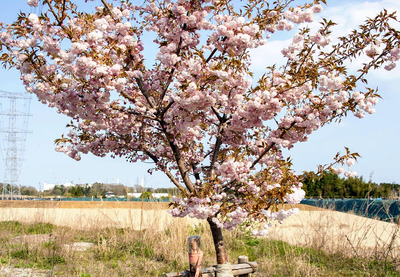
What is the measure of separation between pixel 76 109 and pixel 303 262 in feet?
11.1

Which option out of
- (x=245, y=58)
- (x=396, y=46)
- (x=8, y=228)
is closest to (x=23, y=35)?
(x=245, y=58)

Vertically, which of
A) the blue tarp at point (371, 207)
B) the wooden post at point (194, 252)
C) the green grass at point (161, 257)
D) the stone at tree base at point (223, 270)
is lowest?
the green grass at point (161, 257)

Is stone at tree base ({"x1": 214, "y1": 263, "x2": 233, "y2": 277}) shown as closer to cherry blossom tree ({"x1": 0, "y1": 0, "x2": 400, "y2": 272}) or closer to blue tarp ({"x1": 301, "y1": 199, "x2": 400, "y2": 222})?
cherry blossom tree ({"x1": 0, "y1": 0, "x2": 400, "y2": 272})

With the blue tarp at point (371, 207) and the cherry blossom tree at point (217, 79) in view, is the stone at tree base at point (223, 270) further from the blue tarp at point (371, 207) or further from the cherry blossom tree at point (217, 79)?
the blue tarp at point (371, 207)

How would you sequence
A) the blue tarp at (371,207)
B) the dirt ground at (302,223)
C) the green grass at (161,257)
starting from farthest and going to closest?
the blue tarp at (371,207)
the dirt ground at (302,223)
the green grass at (161,257)

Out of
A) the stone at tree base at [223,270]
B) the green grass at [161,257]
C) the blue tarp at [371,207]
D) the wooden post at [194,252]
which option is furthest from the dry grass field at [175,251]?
the wooden post at [194,252]

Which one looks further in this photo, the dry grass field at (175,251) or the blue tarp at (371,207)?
the blue tarp at (371,207)

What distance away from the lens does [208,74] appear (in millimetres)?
2779

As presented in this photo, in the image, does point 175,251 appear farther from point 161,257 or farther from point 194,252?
point 194,252

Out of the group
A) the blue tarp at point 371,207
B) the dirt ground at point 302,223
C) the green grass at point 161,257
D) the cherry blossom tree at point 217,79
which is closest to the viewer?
the cherry blossom tree at point 217,79

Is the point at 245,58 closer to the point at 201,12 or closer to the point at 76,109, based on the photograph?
the point at 201,12

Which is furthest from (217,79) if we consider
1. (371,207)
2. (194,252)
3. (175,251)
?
(371,207)

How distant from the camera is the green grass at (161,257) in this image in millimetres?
4711

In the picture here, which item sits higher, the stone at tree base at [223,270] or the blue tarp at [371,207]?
the blue tarp at [371,207]
